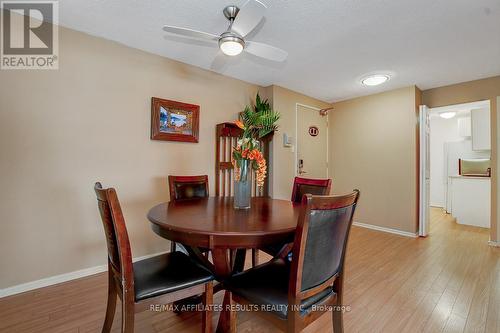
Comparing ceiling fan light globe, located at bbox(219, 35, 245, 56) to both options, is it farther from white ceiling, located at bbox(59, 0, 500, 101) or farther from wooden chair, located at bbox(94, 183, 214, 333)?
wooden chair, located at bbox(94, 183, 214, 333)

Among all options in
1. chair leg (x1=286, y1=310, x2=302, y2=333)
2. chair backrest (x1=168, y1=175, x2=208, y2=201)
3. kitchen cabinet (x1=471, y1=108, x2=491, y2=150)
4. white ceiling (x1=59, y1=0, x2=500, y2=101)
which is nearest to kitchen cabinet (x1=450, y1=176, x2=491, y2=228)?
kitchen cabinet (x1=471, y1=108, x2=491, y2=150)

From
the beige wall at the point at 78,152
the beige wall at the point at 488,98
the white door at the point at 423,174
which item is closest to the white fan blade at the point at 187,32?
the beige wall at the point at 78,152

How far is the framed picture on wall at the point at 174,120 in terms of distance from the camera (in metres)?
2.70

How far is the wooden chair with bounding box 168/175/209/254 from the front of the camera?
89.1 inches

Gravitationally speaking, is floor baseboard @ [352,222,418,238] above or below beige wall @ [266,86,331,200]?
below

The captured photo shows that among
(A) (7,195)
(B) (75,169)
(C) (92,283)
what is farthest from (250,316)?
(A) (7,195)

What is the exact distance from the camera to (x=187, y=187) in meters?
2.37

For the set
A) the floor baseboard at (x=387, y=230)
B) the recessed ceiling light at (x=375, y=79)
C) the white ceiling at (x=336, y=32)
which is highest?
the white ceiling at (x=336, y=32)

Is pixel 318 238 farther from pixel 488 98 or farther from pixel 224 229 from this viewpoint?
pixel 488 98

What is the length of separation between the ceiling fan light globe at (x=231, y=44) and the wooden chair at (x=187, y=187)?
4.11ft

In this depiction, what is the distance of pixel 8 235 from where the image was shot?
6.42ft

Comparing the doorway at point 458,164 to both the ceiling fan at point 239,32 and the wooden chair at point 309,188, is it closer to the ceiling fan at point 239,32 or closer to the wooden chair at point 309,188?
the wooden chair at point 309,188

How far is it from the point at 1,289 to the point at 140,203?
1228 mm

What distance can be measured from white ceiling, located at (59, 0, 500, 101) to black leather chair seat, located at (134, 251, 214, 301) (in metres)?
1.91
